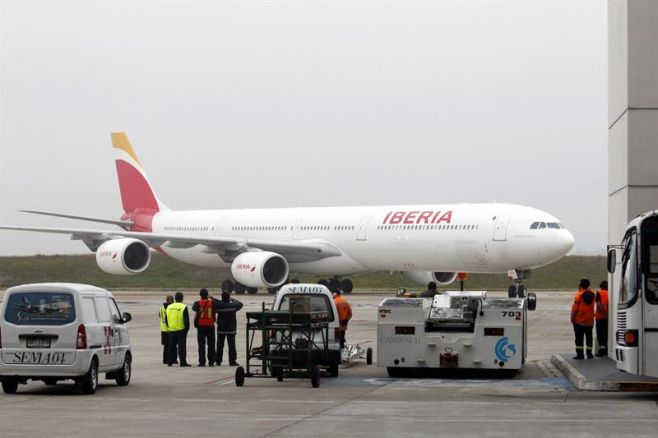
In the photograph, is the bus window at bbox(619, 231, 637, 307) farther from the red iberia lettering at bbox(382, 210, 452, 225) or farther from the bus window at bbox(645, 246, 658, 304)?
the red iberia lettering at bbox(382, 210, 452, 225)

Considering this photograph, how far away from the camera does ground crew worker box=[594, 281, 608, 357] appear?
22.0 m

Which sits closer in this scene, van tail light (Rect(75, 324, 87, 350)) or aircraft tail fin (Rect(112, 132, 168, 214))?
van tail light (Rect(75, 324, 87, 350))

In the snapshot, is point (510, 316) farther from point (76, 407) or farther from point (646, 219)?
point (76, 407)

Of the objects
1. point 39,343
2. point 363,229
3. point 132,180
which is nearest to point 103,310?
point 39,343

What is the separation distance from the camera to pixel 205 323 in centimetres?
2177

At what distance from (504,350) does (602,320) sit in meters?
4.22

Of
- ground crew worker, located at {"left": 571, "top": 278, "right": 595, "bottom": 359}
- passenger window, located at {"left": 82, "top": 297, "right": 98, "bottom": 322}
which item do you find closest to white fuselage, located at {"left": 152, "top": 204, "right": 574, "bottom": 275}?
ground crew worker, located at {"left": 571, "top": 278, "right": 595, "bottom": 359}

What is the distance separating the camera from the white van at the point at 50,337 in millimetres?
16219

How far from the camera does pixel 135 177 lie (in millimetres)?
60188

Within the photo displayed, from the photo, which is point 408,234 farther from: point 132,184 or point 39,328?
point 39,328

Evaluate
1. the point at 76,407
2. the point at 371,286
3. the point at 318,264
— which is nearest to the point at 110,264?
the point at 318,264

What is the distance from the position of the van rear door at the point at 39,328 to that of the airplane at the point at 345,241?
26.5m

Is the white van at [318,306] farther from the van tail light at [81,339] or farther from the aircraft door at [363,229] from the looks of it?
the aircraft door at [363,229]

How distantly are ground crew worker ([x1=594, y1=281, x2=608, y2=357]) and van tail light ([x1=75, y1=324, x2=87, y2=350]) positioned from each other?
9925 mm
